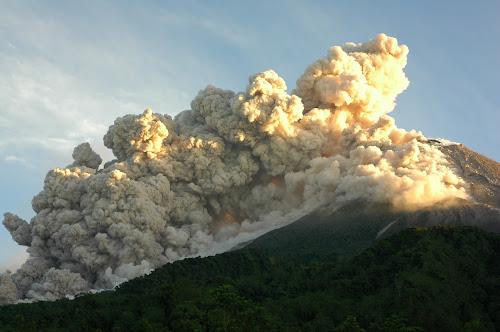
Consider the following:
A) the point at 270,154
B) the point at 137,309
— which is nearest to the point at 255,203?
the point at 270,154

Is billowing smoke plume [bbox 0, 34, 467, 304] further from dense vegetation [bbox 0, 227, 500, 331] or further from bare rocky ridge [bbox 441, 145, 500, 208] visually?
dense vegetation [bbox 0, 227, 500, 331]

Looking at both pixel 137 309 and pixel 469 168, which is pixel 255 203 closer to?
pixel 469 168

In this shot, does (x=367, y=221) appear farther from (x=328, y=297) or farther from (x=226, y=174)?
(x=328, y=297)

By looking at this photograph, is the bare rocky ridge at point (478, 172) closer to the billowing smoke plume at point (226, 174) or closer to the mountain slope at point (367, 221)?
the mountain slope at point (367, 221)

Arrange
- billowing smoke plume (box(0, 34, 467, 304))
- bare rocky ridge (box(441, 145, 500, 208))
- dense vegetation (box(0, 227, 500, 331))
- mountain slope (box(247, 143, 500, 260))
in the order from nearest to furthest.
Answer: dense vegetation (box(0, 227, 500, 331)) → mountain slope (box(247, 143, 500, 260)) → billowing smoke plume (box(0, 34, 467, 304)) → bare rocky ridge (box(441, 145, 500, 208))

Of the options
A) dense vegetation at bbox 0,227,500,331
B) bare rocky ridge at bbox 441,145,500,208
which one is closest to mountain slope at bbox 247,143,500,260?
bare rocky ridge at bbox 441,145,500,208

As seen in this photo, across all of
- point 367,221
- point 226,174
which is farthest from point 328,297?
point 226,174

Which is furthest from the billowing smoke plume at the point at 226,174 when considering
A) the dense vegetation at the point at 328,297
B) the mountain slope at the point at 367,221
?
the dense vegetation at the point at 328,297
